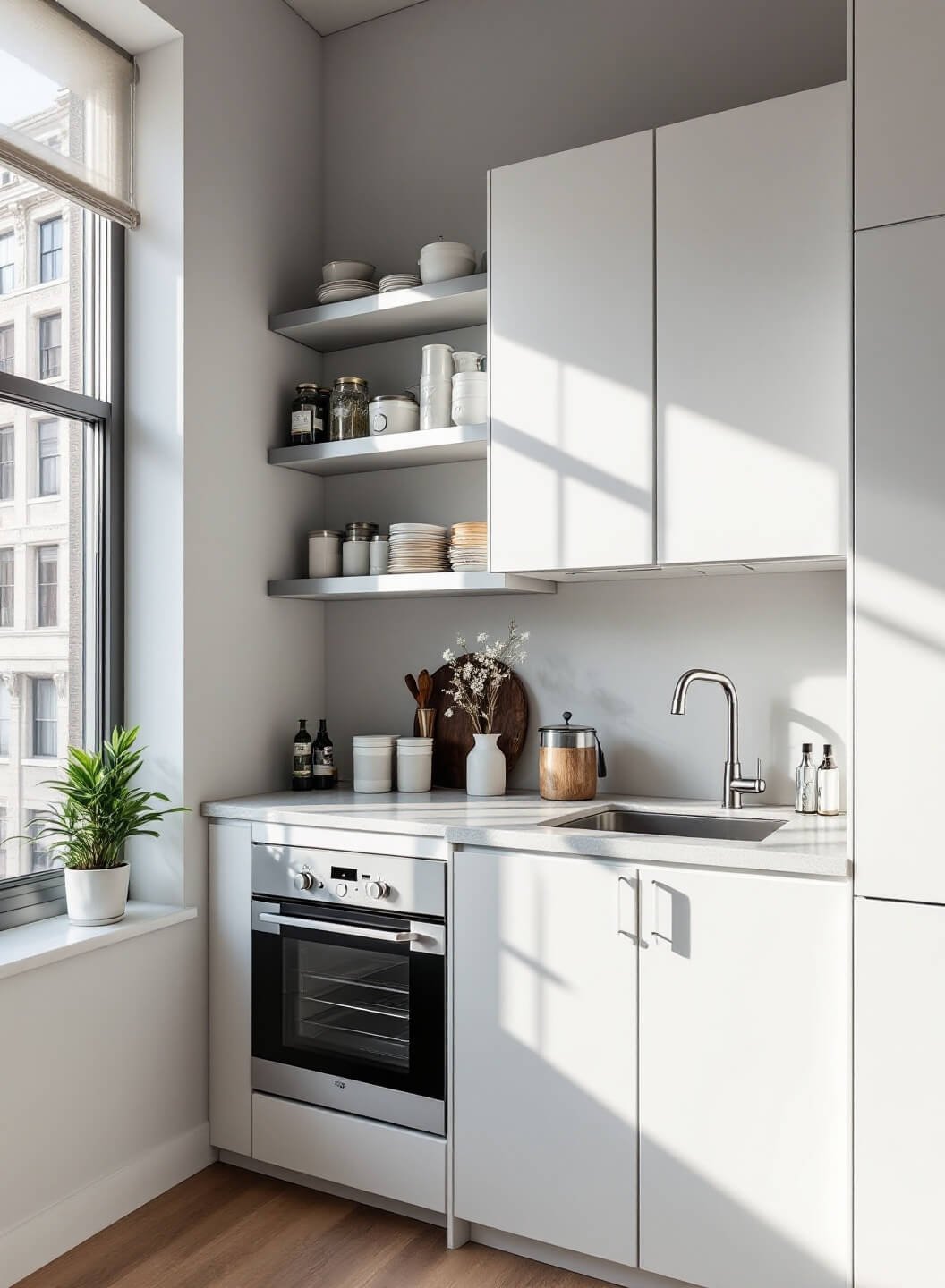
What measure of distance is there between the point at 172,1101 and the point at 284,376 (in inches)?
78.9

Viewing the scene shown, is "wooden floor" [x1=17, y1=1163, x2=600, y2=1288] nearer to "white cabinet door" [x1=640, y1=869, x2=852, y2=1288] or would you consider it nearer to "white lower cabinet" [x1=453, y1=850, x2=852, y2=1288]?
"white lower cabinet" [x1=453, y1=850, x2=852, y2=1288]

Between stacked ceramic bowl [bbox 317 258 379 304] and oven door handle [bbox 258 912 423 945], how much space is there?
168 centimetres

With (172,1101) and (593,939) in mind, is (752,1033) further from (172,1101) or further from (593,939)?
(172,1101)

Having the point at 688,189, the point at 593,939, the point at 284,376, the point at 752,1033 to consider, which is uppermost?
the point at 688,189

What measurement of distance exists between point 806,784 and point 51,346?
2151mm

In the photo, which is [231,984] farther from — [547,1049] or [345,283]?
[345,283]

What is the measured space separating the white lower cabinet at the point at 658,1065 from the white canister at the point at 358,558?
0.97m

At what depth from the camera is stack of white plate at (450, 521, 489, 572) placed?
2656 mm

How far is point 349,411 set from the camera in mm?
2887

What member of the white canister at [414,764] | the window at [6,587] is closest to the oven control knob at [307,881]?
the white canister at [414,764]

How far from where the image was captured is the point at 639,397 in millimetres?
2287

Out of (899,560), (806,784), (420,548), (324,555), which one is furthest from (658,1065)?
(324,555)

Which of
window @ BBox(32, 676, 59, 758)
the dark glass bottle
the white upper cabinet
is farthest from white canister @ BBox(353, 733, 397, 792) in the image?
the white upper cabinet

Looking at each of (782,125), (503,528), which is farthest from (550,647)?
(782,125)
